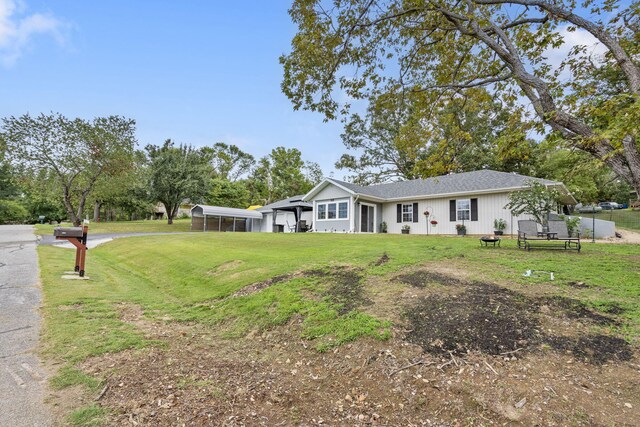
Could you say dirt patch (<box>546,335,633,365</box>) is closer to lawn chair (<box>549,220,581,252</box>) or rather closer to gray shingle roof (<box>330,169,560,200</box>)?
lawn chair (<box>549,220,581,252</box>)

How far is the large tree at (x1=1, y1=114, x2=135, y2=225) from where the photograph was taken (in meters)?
24.5

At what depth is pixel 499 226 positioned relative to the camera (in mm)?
16891

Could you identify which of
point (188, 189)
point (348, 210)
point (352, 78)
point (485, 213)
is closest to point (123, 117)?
point (188, 189)

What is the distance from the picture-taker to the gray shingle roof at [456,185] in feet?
56.4

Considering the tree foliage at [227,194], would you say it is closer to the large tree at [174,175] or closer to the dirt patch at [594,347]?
the large tree at [174,175]

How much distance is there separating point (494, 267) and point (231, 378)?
5.89 meters

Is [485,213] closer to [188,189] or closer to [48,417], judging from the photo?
[48,417]

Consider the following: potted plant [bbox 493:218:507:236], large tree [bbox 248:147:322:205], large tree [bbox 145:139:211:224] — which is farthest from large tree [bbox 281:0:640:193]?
large tree [bbox 248:147:322:205]

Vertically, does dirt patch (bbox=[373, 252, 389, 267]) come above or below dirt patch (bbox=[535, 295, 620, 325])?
above

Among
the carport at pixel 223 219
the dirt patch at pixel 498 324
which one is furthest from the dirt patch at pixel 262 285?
the carport at pixel 223 219

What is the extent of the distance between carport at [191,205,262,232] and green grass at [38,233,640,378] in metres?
19.9

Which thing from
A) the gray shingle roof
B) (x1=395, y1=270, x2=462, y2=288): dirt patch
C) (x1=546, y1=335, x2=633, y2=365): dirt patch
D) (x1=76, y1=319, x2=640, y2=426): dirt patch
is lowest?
(x1=76, y1=319, x2=640, y2=426): dirt patch

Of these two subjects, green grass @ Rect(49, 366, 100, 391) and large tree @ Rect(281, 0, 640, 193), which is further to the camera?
large tree @ Rect(281, 0, 640, 193)

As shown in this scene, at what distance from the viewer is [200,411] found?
2.74m
